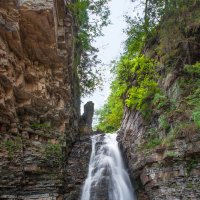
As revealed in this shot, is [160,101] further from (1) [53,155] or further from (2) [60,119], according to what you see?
(1) [53,155]

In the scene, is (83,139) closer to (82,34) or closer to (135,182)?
(135,182)

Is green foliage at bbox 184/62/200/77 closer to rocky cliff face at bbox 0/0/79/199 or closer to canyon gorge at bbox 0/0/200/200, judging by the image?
canyon gorge at bbox 0/0/200/200

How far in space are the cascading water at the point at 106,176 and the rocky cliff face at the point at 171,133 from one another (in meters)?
0.62

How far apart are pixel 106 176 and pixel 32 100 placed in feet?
16.2

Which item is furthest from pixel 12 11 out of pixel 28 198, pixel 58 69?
pixel 28 198

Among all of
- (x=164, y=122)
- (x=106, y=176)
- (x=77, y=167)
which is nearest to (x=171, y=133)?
(x=164, y=122)

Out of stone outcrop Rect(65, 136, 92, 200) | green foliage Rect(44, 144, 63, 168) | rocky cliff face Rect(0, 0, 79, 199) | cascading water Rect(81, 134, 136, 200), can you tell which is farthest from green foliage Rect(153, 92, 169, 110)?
green foliage Rect(44, 144, 63, 168)

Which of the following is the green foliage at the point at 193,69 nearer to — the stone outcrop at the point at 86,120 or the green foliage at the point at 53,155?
the green foliage at the point at 53,155

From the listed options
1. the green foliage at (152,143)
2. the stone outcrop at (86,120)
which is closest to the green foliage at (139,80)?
the green foliage at (152,143)

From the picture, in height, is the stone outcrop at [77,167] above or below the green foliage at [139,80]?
below

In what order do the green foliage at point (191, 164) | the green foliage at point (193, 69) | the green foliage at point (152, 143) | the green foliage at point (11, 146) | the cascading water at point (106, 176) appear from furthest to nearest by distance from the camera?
the green foliage at point (193, 69), the cascading water at point (106, 176), the green foliage at point (152, 143), the green foliage at point (11, 146), the green foliage at point (191, 164)

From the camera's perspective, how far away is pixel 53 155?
1191 cm

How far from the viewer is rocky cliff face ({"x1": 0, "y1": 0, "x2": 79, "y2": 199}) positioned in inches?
400

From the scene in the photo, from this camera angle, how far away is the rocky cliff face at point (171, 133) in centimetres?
930
